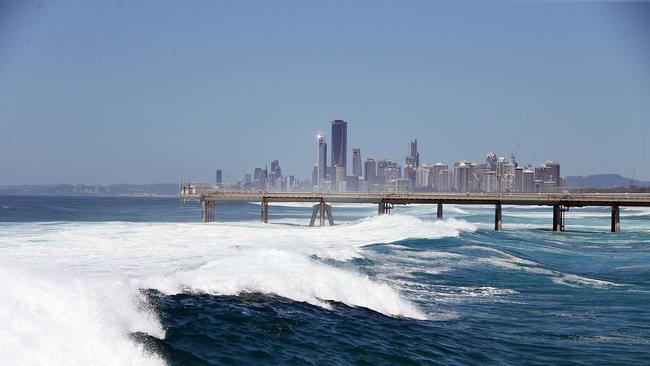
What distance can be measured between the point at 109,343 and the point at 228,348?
2.76 meters

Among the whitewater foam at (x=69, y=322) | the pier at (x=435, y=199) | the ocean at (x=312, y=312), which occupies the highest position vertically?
the pier at (x=435, y=199)

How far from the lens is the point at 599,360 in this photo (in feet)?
43.8

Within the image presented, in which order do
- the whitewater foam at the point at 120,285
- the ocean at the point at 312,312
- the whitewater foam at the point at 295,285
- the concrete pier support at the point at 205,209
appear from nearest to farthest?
the whitewater foam at the point at 120,285 < the ocean at the point at 312,312 < the whitewater foam at the point at 295,285 < the concrete pier support at the point at 205,209

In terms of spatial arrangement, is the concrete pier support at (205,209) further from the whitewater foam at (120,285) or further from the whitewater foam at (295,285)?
the whitewater foam at (295,285)

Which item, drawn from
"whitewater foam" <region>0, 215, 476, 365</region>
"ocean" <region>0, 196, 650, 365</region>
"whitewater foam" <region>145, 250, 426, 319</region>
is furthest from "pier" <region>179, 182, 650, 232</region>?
"whitewater foam" <region>145, 250, 426, 319</region>

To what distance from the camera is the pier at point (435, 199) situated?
65438 mm

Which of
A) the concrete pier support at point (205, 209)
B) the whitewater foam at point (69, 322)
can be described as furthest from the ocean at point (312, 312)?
the concrete pier support at point (205, 209)

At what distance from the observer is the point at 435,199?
7019 cm

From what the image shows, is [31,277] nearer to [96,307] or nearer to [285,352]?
[96,307]

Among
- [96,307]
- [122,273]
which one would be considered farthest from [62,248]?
[96,307]

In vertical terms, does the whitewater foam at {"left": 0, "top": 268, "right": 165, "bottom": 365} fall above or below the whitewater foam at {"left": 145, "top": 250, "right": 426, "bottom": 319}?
above

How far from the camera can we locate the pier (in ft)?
215

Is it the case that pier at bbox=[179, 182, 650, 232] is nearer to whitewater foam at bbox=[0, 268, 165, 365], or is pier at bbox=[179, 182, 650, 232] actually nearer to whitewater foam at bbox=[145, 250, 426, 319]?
whitewater foam at bbox=[145, 250, 426, 319]

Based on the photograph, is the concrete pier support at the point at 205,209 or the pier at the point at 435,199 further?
the concrete pier support at the point at 205,209
